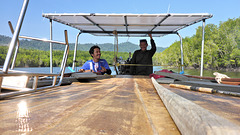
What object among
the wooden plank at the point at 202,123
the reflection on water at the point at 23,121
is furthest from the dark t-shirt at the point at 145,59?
the wooden plank at the point at 202,123

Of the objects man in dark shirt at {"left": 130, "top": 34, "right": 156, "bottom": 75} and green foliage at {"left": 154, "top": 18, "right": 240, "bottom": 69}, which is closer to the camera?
man in dark shirt at {"left": 130, "top": 34, "right": 156, "bottom": 75}

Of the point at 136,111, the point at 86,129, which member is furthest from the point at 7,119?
the point at 136,111

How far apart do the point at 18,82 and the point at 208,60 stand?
6343 centimetres

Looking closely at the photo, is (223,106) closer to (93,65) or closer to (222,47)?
(93,65)

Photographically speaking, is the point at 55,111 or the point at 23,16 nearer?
the point at 55,111

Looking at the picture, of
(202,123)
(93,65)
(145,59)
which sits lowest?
(202,123)

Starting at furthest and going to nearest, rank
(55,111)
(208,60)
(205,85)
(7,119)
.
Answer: (208,60)
(205,85)
(55,111)
(7,119)

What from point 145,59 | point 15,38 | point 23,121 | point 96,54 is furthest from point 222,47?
point 23,121

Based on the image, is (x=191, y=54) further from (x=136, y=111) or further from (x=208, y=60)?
(x=136, y=111)

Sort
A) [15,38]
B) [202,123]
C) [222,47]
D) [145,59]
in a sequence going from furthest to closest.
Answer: [222,47] < [145,59] < [15,38] < [202,123]

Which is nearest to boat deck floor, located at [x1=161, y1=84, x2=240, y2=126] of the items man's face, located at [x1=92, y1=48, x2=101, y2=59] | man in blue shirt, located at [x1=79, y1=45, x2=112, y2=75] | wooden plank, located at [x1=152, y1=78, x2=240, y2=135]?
wooden plank, located at [x1=152, y1=78, x2=240, y2=135]

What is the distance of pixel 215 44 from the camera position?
52.4 metres

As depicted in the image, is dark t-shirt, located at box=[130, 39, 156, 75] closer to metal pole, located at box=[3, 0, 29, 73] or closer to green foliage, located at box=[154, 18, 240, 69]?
metal pole, located at box=[3, 0, 29, 73]

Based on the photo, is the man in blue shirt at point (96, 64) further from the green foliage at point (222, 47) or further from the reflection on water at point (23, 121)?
the green foliage at point (222, 47)
